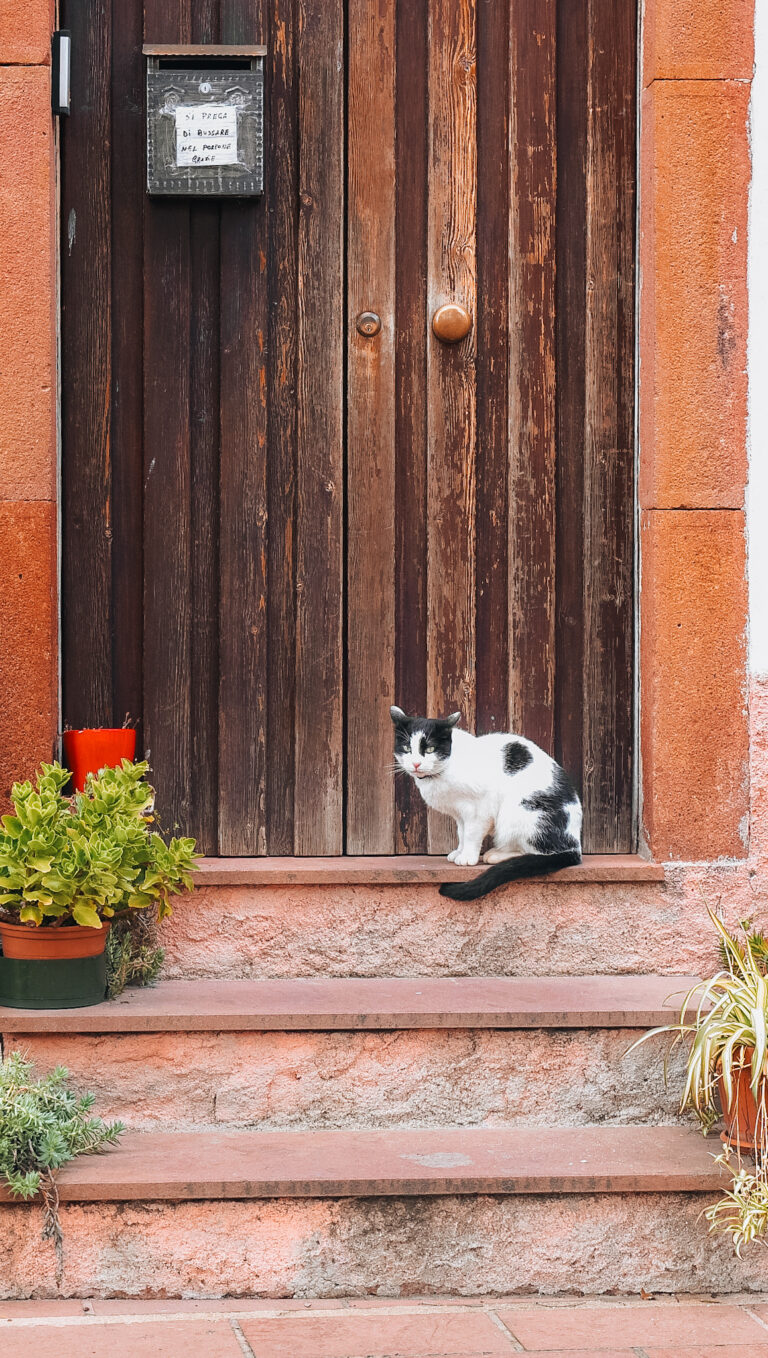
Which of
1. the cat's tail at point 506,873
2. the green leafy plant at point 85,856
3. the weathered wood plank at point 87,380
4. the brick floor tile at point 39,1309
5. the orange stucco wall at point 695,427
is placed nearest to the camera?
the brick floor tile at point 39,1309

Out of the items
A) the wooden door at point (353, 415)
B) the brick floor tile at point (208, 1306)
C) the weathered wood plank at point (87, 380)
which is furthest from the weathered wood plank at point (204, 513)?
the brick floor tile at point (208, 1306)

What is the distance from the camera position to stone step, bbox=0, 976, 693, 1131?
288 cm

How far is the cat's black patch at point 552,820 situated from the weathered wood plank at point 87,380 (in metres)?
1.17

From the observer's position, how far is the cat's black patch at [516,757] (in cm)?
340

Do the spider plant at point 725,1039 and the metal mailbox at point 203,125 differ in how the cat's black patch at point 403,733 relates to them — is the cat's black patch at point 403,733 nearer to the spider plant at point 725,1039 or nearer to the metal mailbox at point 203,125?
the spider plant at point 725,1039

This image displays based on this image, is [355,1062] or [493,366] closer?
[355,1062]

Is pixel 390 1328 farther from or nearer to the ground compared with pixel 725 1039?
nearer to the ground

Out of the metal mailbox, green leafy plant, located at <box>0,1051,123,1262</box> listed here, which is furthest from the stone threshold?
the metal mailbox

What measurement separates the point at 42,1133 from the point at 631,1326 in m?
1.19

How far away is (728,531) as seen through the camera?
11.1 ft

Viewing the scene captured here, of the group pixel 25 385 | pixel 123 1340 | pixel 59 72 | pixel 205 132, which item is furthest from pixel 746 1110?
pixel 59 72

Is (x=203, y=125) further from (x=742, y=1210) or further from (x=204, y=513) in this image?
(x=742, y=1210)

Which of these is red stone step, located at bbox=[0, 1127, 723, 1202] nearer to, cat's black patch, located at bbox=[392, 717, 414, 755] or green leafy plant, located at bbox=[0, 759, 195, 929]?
green leafy plant, located at bbox=[0, 759, 195, 929]

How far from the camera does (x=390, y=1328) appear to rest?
2.41 m
